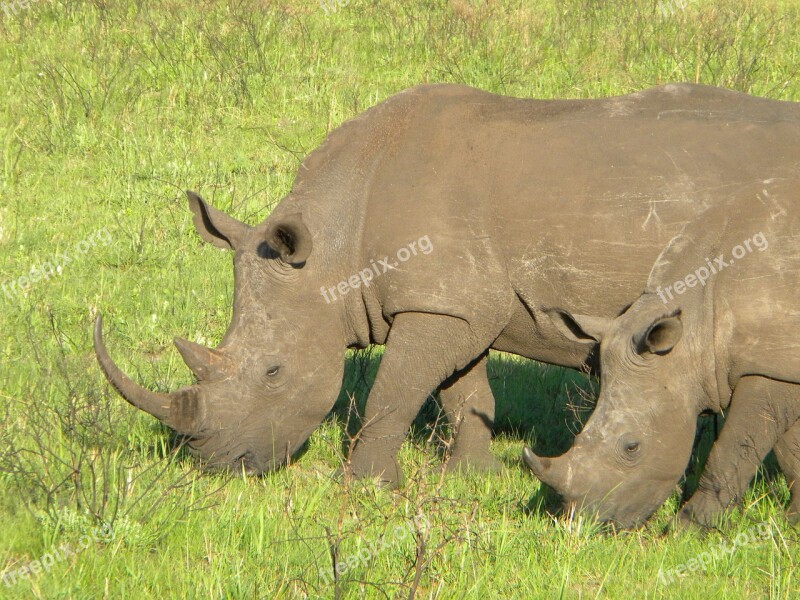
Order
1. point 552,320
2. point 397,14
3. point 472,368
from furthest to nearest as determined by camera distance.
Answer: point 397,14, point 472,368, point 552,320

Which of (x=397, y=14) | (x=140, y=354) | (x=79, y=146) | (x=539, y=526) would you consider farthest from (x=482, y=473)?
(x=397, y=14)

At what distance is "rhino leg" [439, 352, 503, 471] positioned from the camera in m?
7.42

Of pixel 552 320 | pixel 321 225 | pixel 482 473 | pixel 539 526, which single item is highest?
pixel 321 225

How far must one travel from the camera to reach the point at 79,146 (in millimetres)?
11359

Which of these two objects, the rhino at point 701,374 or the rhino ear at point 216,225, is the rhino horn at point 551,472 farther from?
the rhino ear at point 216,225

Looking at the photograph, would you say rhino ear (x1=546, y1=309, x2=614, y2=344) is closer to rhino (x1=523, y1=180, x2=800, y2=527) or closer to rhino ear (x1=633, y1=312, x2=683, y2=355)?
rhino (x1=523, y1=180, x2=800, y2=527)

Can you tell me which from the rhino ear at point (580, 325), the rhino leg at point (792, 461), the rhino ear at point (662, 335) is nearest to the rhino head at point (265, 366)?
the rhino ear at point (580, 325)

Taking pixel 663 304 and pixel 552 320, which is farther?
Answer: pixel 552 320

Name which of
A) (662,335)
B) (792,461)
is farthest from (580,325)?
(792,461)

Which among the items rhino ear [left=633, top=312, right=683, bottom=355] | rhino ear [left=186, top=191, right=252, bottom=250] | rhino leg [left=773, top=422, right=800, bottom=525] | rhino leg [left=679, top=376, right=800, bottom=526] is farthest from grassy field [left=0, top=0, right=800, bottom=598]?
rhino ear [left=633, top=312, right=683, bottom=355]

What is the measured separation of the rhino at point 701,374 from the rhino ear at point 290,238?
1.59 m

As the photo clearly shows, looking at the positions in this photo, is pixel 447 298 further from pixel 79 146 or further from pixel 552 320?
pixel 79 146

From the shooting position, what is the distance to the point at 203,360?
21.8 feet

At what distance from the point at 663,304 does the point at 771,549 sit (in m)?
1.27
